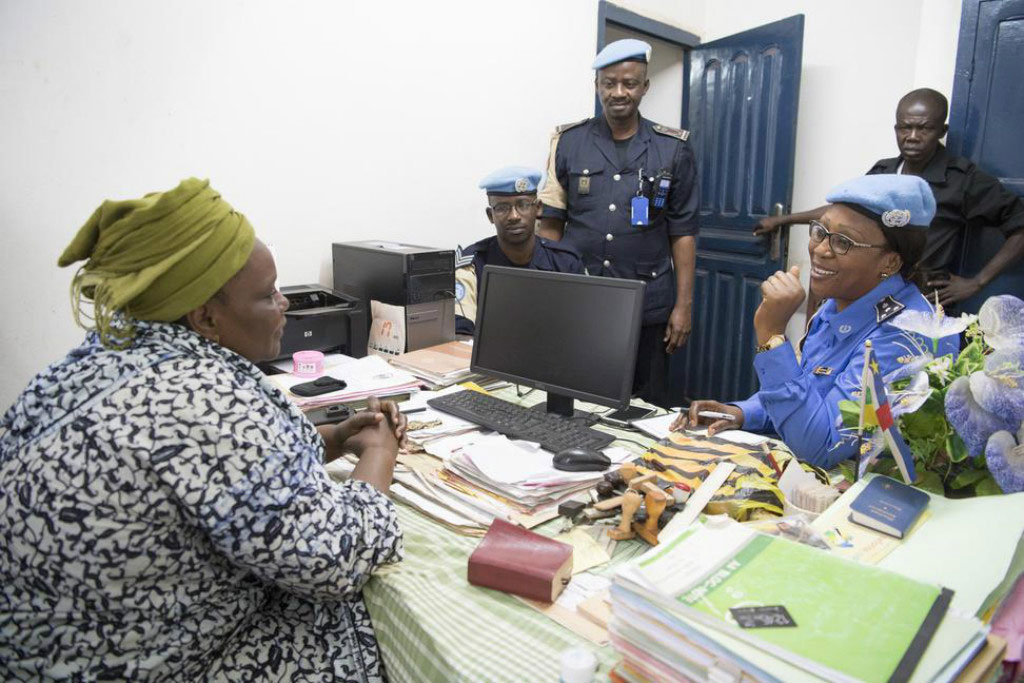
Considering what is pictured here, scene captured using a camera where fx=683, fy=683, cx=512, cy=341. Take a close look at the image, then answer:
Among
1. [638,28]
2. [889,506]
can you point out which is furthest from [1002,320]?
[638,28]

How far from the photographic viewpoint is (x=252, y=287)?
109cm

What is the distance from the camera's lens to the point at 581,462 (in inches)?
56.0

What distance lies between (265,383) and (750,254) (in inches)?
129

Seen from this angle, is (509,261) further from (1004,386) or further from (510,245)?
(1004,386)

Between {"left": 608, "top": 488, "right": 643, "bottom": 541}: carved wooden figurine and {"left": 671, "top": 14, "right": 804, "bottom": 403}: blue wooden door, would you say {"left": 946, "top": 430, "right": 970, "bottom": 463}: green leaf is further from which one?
{"left": 671, "top": 14, "right": 804, "bottom": 403}: blue wooden door

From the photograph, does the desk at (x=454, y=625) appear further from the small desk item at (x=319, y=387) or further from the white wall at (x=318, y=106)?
the white wall at (x=318, y=106)

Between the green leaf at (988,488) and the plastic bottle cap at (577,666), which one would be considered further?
the green leaf at (988,488)

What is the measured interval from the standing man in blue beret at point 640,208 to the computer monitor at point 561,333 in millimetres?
1189

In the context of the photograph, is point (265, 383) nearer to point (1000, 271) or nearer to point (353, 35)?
point (353, 35)

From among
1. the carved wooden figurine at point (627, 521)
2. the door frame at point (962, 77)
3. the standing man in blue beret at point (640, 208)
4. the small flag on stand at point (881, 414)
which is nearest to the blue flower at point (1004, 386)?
the small flag on stand at point (881, 414)

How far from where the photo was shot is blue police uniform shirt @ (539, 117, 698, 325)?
296 centimetres

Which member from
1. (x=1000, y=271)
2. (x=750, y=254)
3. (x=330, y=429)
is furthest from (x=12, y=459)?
(x=750, y=254)

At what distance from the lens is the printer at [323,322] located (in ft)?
7.23

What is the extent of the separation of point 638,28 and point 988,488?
323cm
